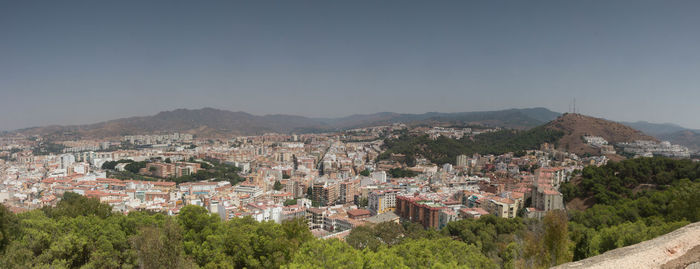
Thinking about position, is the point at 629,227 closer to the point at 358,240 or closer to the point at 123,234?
the point at 358,240

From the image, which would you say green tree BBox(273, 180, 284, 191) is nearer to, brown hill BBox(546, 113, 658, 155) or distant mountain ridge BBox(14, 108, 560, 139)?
brown hill BBox(546, 113, 658, 155)

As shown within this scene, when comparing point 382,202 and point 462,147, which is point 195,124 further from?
point 382,202

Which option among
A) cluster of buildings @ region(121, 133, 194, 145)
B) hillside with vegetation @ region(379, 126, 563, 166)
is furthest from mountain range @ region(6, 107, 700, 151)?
cluster of buildings @ region(121, 133, 194, 145)

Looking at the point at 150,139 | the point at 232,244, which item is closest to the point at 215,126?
the point at 150,139

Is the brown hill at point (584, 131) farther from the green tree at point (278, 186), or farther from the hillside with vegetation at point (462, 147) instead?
the green tree at point (278, 186)

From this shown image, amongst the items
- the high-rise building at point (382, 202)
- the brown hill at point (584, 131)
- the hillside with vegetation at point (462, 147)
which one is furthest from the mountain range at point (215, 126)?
the high-rise building at point (382, 202)

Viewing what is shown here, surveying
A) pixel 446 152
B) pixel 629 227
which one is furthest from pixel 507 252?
pixel 446 152

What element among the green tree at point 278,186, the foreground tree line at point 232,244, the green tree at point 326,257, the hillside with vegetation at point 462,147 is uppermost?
the green tree at point 326,257

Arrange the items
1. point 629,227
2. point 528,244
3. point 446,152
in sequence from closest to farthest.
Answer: point 528,244 → point 629,227 → point 446,152
